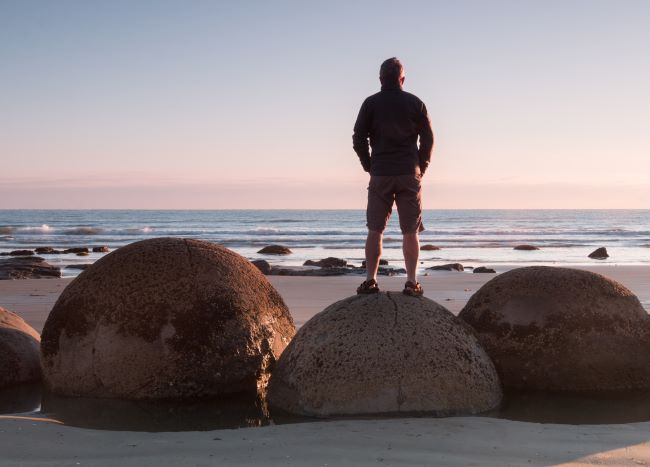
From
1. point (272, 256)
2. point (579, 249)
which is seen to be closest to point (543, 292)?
point (272, 256)

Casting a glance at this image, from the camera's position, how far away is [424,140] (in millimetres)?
6520

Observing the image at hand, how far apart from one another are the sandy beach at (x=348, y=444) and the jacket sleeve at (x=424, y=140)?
7.42ft

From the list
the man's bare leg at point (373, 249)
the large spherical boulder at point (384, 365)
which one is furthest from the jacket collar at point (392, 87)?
the large spherical boulder at point (384, 365)

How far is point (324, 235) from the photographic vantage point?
49875 mm

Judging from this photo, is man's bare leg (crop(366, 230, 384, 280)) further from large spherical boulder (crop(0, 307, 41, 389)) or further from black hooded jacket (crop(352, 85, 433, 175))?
large spherical boulder (crop(0, 307, 41, 389))

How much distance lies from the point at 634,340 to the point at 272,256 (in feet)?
78.4

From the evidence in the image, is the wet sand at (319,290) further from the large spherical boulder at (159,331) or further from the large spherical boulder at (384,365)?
the large spherical boulder at (384,365)

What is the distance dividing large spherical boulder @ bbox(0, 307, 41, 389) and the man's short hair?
3.96 m

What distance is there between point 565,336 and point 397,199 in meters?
1.77

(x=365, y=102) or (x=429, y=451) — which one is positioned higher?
(x=365, y=102)

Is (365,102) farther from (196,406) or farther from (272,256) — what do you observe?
(272,256)

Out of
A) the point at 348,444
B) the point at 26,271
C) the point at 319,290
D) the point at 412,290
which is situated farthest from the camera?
the point at 26,271

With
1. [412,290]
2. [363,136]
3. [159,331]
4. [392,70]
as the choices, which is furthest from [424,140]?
[159,331]

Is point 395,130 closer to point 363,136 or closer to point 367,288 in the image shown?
point 363,136
